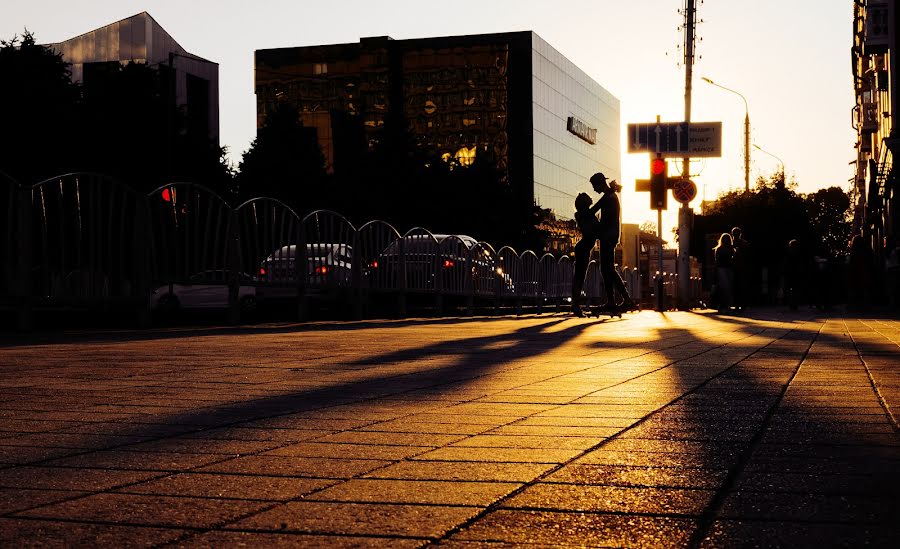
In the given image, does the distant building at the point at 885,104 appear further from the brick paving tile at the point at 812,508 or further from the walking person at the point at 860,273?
the brick paving tile at the point at 812,508

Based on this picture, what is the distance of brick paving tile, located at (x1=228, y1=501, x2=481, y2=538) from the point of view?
2.79 metres

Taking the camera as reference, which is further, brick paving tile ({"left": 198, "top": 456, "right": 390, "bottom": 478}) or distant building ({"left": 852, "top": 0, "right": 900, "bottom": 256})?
distant building ({"left": 852, "top": 0, "right": 900, "bottom": 256})

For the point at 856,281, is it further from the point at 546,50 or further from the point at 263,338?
the point at 546,50

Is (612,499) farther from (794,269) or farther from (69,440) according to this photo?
(794,269)

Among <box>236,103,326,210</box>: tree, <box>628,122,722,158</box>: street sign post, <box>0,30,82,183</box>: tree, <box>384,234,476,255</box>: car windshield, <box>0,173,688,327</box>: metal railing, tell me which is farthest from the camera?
<box>236,103,326,210</box>: tree

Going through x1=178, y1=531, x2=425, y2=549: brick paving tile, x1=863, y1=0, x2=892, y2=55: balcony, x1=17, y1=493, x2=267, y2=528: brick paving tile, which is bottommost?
x1=178, y1=531, x2=425, y2=549: brick paving tile

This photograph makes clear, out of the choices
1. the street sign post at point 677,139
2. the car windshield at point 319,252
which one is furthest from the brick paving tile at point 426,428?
the street sign post at point 677,139

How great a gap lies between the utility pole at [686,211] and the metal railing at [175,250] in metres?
14.4

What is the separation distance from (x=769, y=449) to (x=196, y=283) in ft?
35.5

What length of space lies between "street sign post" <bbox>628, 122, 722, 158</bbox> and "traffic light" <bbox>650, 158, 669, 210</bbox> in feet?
35.0

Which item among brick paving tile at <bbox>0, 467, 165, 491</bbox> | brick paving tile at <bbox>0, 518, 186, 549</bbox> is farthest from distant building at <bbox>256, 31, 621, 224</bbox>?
brick paving tile at <bbox>0, 518, 186, 549</bbox>

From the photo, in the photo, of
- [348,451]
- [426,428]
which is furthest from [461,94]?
[348,451]

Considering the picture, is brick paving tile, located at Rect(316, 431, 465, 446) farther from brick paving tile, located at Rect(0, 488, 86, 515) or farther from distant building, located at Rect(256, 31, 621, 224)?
distant building, located at Rect(256, 31, 621, 224)

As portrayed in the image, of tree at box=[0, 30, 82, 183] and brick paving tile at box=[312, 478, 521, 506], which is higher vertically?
tree at box=[0, 30, 82, 183]
